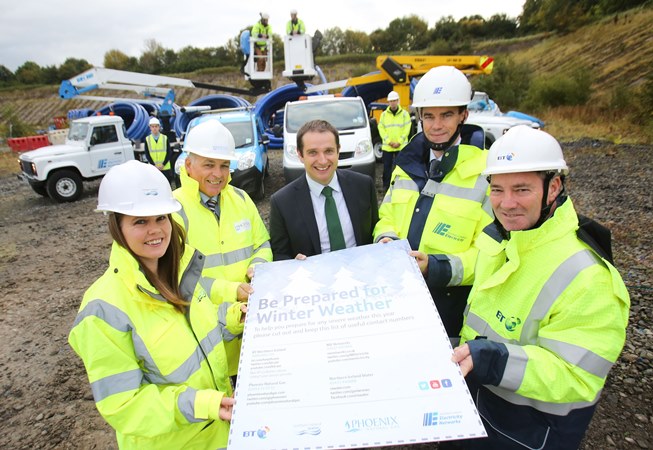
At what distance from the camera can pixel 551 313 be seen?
54.6 inches

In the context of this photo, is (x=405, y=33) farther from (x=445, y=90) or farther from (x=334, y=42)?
(x=445, y=90)

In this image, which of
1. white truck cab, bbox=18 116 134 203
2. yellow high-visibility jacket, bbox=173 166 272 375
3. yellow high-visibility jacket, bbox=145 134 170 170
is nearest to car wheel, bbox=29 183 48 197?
white truck cab, bbox=18 116 134 203

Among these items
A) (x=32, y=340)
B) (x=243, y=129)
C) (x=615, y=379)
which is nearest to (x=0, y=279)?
(x=32, y=340)

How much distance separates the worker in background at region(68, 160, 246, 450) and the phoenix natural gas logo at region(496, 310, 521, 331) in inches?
44.9

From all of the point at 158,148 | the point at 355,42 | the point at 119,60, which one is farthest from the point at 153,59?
the point at 158,148

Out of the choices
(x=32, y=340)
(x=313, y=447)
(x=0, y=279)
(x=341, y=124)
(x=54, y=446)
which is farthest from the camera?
(x=341, y=124)

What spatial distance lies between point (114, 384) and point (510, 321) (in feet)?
5.05

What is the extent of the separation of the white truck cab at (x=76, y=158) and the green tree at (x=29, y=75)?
142 ft

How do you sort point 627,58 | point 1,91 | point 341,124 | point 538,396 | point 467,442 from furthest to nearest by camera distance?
point 1,91 → point 627,58 → point 341,124 → point 467,442 → point 538,396

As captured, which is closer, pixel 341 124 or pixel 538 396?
pixel 538 396

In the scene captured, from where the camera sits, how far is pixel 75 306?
499cm

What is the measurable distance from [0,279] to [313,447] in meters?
7.15

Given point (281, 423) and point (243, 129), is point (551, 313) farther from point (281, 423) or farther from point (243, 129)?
point (243, 129)

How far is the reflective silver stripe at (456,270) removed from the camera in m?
2.02
